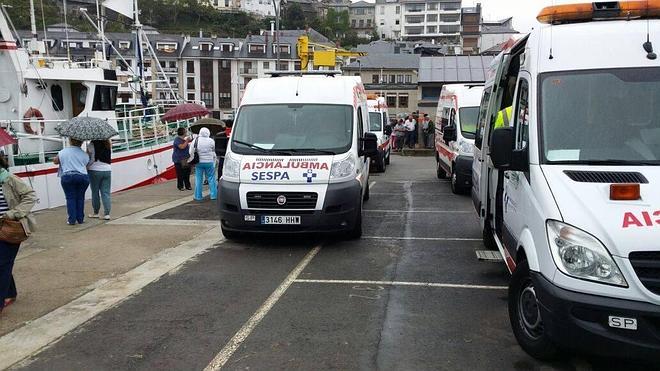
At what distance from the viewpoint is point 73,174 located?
9.88 meters

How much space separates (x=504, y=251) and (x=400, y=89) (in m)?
55.1

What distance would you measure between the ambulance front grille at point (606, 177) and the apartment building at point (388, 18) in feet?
477

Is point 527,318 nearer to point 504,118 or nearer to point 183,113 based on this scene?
point 504,118

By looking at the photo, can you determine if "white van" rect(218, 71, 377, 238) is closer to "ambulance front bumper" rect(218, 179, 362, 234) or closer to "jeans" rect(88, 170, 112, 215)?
"ambulance front bumper" rect(218, 179, 362, 234)

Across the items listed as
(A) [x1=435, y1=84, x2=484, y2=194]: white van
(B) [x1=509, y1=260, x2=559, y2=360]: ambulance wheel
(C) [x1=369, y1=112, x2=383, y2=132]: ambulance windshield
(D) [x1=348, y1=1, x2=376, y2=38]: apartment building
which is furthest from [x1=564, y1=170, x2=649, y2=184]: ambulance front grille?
(D) [x1=348, y1=1, x2=376, y2=38]: apartment building

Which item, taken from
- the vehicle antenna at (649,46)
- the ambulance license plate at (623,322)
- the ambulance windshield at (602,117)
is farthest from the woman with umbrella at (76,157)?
the ambulance license plate at (623,322)

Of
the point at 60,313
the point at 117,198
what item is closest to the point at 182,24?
the point at 117,198

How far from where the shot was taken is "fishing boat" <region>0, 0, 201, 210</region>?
13.4 metres

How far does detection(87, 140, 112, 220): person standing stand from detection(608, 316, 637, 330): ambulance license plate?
30.5 feet

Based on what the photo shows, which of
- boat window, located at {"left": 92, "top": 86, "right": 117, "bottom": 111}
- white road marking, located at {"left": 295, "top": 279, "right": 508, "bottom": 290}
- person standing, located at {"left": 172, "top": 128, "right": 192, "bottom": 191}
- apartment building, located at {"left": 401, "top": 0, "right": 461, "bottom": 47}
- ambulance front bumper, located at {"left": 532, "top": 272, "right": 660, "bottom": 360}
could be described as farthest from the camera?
apartment building, located at {"left": 401, "top": 0, "right": 461, "bottom": 47}

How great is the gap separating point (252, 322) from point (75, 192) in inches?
247

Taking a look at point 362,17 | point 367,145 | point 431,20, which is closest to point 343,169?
point 367,145

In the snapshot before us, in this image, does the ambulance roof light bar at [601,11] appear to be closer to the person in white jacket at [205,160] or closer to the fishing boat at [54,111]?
the person in white jacket at [205,160]

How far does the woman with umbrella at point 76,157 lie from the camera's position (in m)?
9.82
